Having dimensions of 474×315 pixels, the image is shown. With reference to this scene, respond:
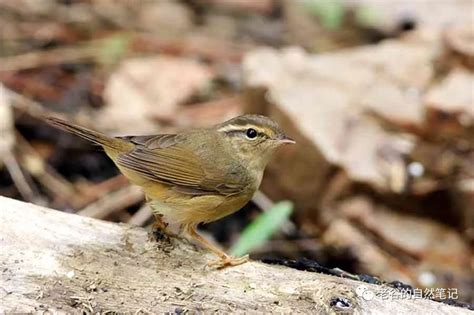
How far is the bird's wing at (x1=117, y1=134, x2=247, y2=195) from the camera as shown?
4.07m

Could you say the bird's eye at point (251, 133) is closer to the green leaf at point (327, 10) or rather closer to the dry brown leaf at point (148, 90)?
the dry brown leaf at point (148, 90)

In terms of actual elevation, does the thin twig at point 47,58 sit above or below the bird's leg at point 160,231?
above

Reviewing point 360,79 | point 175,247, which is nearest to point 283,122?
point 360,79

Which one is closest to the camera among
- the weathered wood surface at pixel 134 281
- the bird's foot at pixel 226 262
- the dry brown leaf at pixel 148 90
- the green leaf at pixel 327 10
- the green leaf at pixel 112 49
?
the weathered wood surface at pixel 134 281

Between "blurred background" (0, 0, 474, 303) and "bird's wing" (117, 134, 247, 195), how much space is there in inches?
30.8

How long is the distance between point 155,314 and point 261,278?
539 mm

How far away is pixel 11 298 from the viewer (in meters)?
3.28

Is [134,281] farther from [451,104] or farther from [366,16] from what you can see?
[366,16]

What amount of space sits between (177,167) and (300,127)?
2.30 metres

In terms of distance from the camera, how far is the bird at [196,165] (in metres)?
4.07

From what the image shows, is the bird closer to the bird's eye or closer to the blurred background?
the bird's eye

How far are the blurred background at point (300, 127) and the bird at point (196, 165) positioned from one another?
73 cm

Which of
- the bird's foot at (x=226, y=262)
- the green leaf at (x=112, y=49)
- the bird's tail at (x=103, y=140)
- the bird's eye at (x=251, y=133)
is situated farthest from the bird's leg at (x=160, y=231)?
the green leaf at (x=112, y=49)

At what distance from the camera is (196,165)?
4195mm
